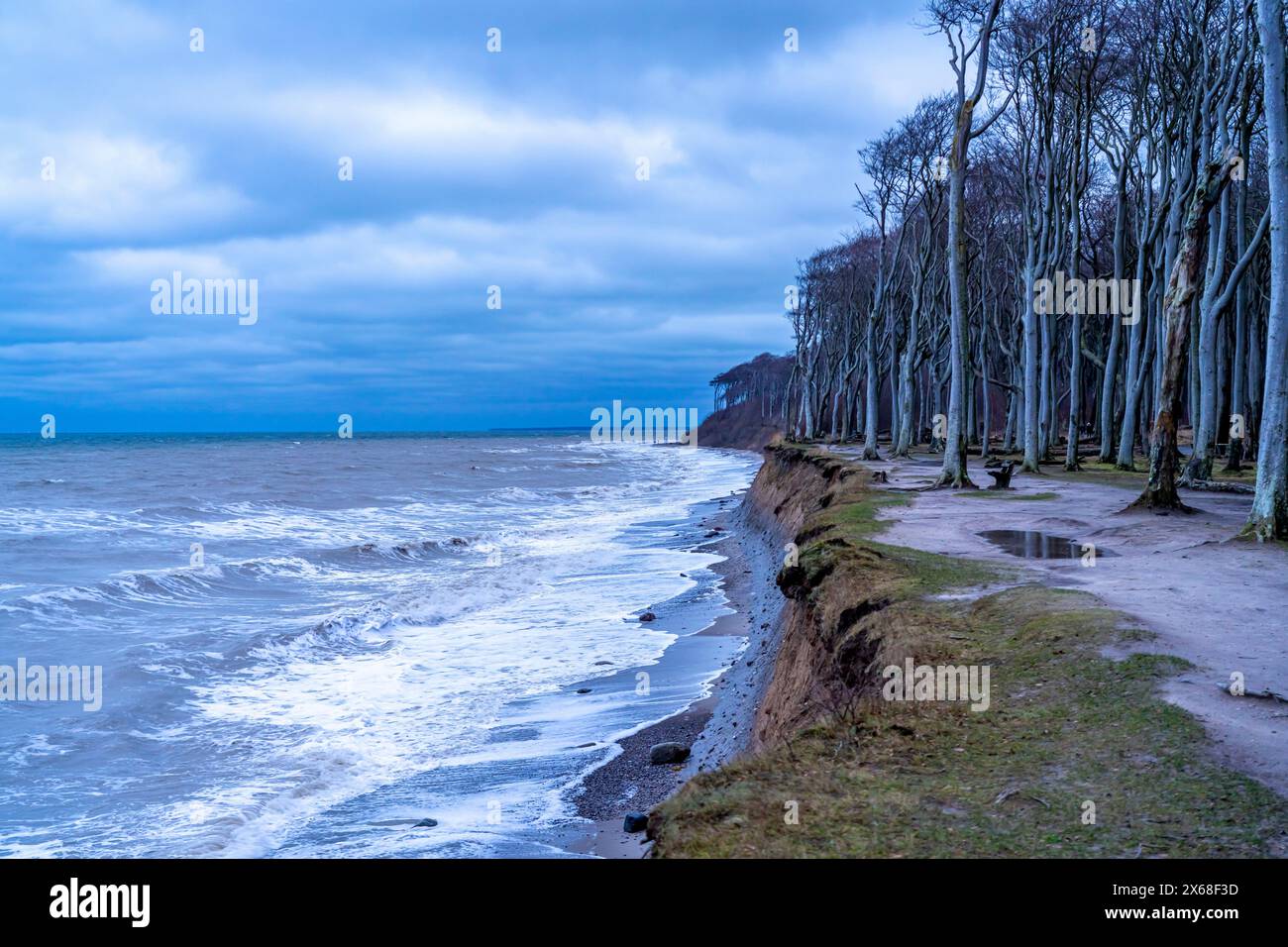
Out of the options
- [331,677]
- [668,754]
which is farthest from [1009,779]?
[331,677]

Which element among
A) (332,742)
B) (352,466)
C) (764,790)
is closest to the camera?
(764,790)

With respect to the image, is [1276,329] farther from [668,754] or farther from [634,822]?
[634,822]

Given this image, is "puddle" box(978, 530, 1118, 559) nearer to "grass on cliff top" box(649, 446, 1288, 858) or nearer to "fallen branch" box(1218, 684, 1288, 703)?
"grass on cliff top" box(649, 446, 1288, 858)

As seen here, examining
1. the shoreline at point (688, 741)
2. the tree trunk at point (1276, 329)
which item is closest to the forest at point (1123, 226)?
the tree trunk at point (1276, 329)

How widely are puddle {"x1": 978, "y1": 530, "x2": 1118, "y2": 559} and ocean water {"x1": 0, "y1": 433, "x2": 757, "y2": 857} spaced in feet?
13.5

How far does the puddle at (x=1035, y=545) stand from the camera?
12.0 meters

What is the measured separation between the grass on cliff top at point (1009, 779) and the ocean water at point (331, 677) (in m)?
2.73

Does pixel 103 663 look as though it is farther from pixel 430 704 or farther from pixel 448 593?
pixel 448 593

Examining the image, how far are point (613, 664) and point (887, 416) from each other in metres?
78.5

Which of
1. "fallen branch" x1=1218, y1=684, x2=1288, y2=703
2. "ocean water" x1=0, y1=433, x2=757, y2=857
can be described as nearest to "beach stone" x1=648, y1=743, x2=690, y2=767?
"ocean water" x1=0, y1=433, x2=757, y2=857

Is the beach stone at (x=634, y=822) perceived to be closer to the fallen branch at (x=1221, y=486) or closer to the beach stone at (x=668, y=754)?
the beach stone at (x=668, y=754)

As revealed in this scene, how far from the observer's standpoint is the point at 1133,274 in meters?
35.0
